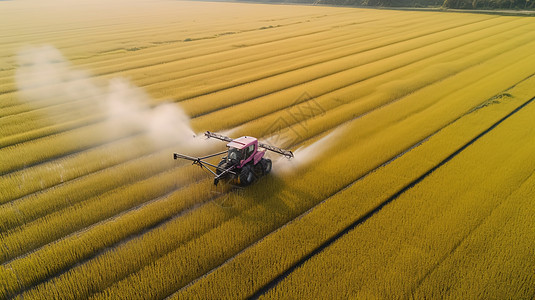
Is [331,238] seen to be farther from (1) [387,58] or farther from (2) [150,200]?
(1) [387,58]

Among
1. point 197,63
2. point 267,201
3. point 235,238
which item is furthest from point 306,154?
point 197,63

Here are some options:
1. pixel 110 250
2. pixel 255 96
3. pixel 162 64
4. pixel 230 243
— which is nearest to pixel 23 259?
pixel 110 250

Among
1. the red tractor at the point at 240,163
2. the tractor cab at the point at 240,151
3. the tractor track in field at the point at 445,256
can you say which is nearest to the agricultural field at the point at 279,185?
the tractor track in field at the point at 445,256

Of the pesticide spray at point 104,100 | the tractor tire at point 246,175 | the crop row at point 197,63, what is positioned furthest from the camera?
the crop row at point 197,63

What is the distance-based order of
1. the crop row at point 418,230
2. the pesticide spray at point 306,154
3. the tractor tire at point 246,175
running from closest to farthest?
the crop row at point 418,230 < the tractor tire at point 246,175 < the pesticide spray at point 306,154

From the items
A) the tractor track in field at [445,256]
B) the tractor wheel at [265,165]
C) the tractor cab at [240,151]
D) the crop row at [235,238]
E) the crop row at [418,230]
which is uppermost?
the tractor cab at [240,151]

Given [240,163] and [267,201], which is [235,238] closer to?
[267,201]

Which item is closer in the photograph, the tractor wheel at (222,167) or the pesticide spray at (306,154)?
the tractor wheel at (222,167)

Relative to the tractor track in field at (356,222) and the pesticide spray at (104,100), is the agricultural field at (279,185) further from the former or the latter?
the pesticide spray at (104,100)
